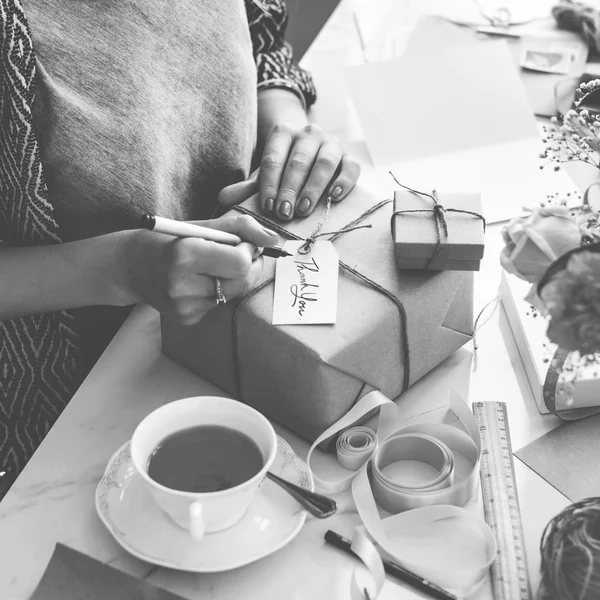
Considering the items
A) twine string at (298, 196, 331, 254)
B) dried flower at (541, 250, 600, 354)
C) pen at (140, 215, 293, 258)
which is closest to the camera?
dried flower at (541, 250, 600, 354)

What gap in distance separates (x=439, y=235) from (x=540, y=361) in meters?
0.20

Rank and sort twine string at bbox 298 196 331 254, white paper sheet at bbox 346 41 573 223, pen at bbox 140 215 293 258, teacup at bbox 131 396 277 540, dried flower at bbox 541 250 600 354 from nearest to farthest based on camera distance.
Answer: dried flower at bbox 541 250 600 354 → teacup at bbox 131 396 277 540 → pen at bbox 140 215 293 258 → twine string at bbox 298 196 331 254 → white paper sheet at bbox 346 41 573 223

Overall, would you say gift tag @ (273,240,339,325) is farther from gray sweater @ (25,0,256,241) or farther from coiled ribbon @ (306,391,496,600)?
gray sweater @ (25,0,256,241)

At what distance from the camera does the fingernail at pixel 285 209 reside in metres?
0.94

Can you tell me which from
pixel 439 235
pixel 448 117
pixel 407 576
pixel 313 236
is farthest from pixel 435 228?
pixel 448 117

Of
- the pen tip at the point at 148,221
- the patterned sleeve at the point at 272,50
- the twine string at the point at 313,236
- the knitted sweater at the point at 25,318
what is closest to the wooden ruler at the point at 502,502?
the twine string at the point at 313,236

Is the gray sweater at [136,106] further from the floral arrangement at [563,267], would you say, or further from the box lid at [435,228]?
the floral arrangement at [563,267]

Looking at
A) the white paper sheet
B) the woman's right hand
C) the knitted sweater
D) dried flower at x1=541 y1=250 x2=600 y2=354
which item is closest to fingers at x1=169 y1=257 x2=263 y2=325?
the woman's right hand

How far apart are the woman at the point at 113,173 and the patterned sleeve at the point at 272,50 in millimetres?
166

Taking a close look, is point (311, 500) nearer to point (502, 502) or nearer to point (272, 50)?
point (502, 502)

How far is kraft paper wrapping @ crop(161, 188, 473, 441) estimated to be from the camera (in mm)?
807

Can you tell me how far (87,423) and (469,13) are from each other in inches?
49.2

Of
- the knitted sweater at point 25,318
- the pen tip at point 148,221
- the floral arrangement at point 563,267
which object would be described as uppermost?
the floral arrangement at point 563,267

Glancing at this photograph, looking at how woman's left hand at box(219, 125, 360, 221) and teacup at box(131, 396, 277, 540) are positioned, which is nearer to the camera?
teacup at box(131, 396, 277, 540)
